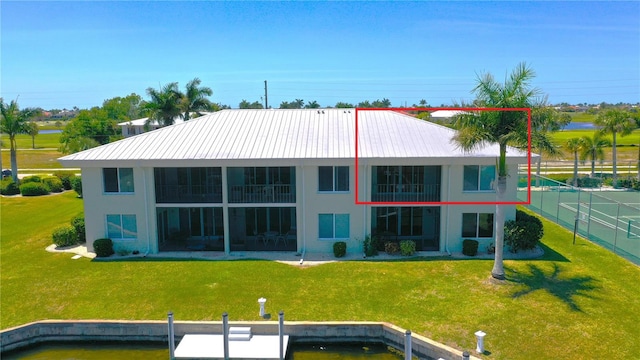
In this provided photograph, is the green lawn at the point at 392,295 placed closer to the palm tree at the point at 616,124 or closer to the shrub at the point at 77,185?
the shrub at the point at 77,185

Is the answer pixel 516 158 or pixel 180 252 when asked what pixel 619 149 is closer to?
pixel 516 158

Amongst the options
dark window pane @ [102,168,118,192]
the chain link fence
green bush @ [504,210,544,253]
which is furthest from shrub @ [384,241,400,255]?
dark window pane @ [102,168,118,192]

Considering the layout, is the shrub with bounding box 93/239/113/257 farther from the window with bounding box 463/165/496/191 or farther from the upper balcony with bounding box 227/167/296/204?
the window with bounding box 463/165/496/191

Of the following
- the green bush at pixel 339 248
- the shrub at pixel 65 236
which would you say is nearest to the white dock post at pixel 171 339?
the green bush at pixel 339 248

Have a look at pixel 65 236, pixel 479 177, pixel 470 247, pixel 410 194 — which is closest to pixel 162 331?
pixel 65 236

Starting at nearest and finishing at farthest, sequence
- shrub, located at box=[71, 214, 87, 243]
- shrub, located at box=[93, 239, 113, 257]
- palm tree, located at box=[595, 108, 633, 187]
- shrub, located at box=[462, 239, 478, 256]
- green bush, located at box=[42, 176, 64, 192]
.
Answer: shrub, located at box=[462, 239, 478, 256] → shrub, located at box=[93, 239, 113, 257] → shrub, located at box=[71, 214, 87, 243] → green bush, located at box=[42, 176, 64, 192] → palm tree, located at box=[595, 108, 633, 187]
